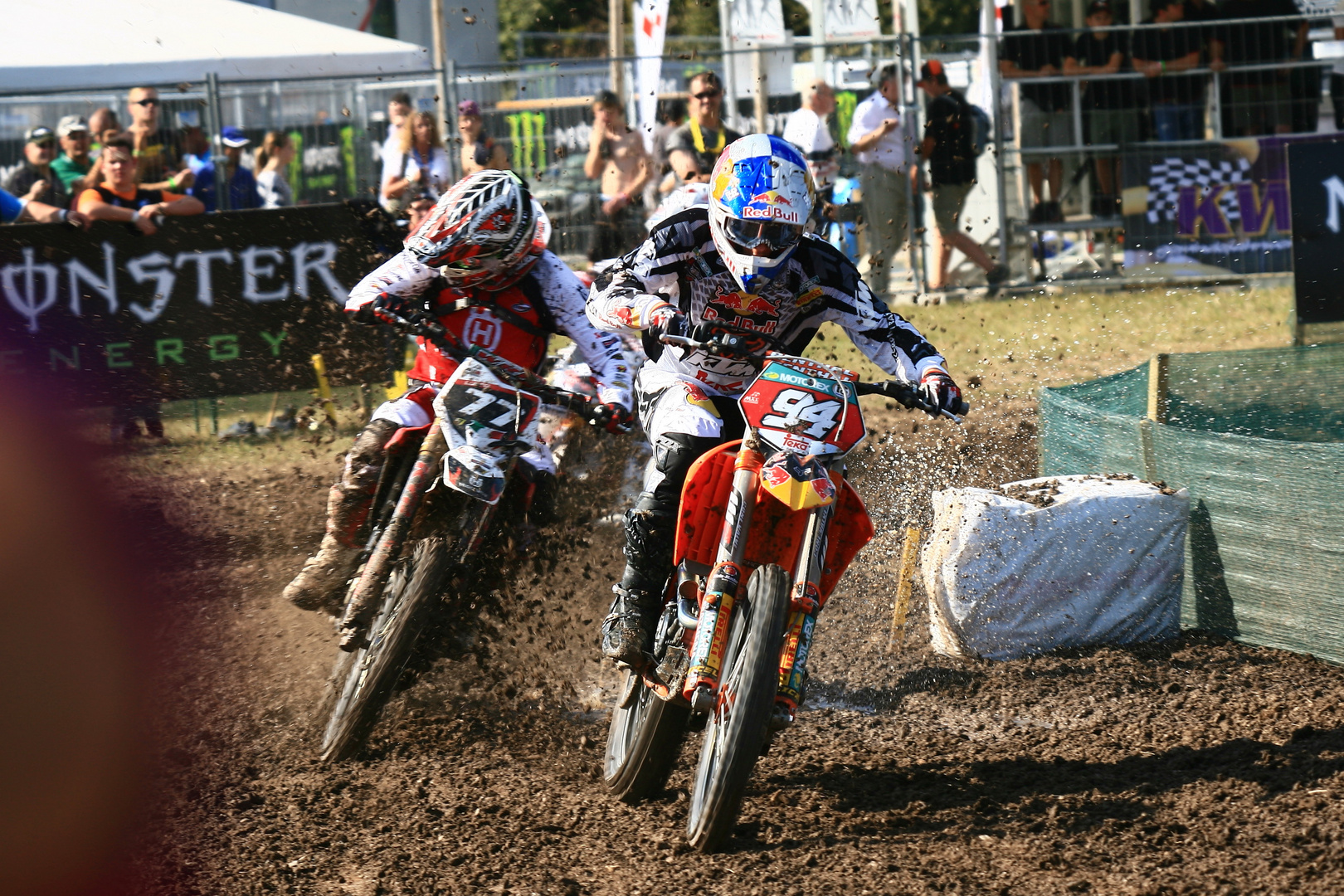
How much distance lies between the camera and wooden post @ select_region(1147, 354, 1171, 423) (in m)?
6.57

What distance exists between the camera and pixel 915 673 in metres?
5.52

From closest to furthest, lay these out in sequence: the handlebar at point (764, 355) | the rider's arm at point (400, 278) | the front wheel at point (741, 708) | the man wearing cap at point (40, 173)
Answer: the front wheel at point (741, 708) → the handlebar at point (764, 355) → the rider's arm at point (400, 278) → the man wearing cap at point (40, 173)

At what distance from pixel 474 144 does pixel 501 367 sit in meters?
6.69

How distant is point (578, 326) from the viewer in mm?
5156

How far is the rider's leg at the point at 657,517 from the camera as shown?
13.5 feet

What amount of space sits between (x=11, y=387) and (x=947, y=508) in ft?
15.0

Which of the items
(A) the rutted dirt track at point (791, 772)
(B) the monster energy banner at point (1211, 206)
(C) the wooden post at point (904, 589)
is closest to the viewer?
(A) the rutted dirt track at point (791, 772)

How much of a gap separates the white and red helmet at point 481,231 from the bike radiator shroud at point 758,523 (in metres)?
1.40

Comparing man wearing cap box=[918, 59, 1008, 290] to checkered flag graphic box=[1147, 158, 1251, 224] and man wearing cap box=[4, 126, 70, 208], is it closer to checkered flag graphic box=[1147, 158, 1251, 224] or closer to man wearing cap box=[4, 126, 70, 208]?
checkered flag graphic box=[1147, 158, 1251, 224]

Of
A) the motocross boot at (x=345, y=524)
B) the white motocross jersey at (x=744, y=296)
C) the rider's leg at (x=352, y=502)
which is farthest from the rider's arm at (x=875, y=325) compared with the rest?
the motocross boot at (x=345, y=524)

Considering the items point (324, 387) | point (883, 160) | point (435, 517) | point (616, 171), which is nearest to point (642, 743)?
point (435, 517)

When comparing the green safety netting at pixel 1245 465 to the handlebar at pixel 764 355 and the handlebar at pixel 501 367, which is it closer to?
the handlebar at pixel 764 355

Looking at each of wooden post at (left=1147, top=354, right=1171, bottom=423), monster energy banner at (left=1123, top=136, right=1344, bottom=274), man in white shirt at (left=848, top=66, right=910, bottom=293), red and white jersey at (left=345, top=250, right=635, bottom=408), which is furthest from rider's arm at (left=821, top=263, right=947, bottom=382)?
monster energy banner at (left=1123, top=136, right=1344, bottom=274)

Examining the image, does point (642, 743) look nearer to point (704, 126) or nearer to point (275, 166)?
point (704, 126)
